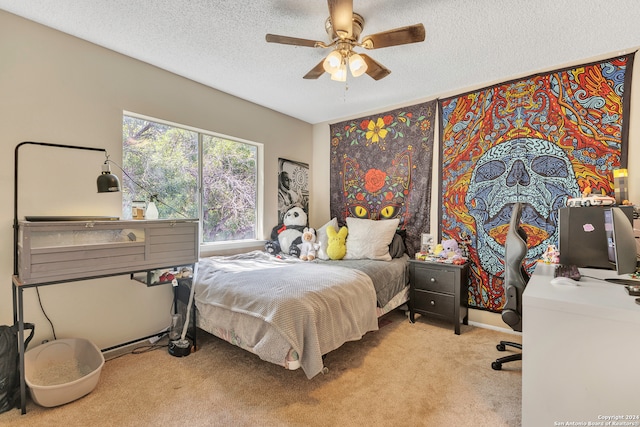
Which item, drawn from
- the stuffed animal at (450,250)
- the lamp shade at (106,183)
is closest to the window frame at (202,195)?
the lamp shade at (106,183)

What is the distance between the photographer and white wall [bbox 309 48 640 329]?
226cm

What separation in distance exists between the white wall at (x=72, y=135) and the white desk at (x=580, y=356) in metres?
2.73

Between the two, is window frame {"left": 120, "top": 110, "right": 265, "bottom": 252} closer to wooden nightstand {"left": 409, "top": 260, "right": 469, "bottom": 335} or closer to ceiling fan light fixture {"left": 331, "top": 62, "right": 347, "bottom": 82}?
ceiling fan light fixture {"left": 331, "top": 62, "right": 347, "bottom": 82}

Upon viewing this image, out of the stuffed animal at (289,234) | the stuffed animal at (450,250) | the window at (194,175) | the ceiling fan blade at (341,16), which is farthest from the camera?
the stuffed animal at (289,234)

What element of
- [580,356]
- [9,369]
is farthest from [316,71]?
[9,369]

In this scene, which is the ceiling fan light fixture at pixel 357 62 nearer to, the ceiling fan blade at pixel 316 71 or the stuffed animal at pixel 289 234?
the ceiling fan blade at pixel 316 71

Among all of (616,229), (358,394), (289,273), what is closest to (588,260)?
(616,229)

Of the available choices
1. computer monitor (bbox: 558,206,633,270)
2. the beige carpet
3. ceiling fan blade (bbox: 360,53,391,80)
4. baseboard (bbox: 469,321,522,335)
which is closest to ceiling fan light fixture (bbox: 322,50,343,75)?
ceiling fan blade (bbox: 360,53,391,80)

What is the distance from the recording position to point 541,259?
254 centimetres

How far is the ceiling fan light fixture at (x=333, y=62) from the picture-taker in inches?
72.3

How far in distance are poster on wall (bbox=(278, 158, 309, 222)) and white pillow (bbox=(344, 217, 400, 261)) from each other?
3.20 ft

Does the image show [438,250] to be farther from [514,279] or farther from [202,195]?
[202,195]

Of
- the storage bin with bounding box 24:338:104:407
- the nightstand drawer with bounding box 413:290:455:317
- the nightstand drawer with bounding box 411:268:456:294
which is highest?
the nightstand drawer with bounding box 411:268:456:294

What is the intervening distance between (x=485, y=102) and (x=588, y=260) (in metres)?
1.65
